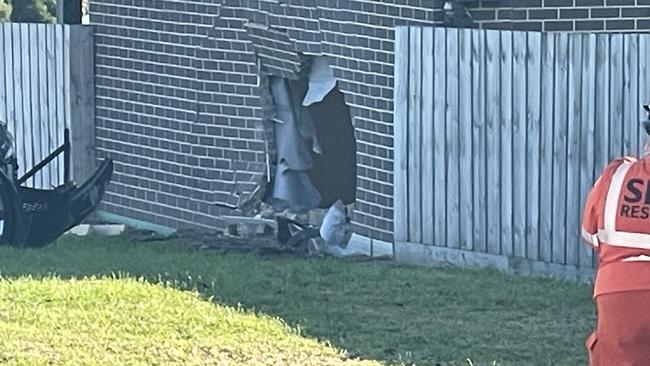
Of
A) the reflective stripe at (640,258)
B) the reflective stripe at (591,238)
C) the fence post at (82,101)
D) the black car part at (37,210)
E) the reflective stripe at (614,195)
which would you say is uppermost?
the reflective stripe at (614,195)

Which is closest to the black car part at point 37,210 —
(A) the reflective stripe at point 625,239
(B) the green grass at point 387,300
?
(B) the green grass at point 387,300

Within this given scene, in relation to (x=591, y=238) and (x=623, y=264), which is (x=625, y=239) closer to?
(x=623, y=264)

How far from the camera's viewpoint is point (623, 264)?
5559 mm

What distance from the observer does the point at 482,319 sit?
9.74 m

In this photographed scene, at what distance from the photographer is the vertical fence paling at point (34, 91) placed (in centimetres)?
1670

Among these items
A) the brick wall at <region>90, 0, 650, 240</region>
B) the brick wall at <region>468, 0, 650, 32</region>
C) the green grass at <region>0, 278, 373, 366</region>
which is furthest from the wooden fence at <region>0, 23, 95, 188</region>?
the green grass at <region>0, 278, 373, 366</region>

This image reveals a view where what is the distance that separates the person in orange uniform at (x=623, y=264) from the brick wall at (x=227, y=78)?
712 cm

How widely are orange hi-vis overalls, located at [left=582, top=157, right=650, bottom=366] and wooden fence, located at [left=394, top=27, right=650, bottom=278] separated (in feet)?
17.2

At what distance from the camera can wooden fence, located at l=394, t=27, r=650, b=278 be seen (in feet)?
36.1

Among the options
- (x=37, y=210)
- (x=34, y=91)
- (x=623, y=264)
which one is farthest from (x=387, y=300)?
(x=34, y=91)

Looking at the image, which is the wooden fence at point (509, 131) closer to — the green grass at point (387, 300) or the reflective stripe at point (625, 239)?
the green grass at point (387, 300)

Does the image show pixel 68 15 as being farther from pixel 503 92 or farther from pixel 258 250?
pixel 503 92

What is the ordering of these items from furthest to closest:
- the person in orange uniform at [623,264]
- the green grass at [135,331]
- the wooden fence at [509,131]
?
the wooden fence at [509,131] < the green grass at [135,331] < the person in orange uniform at [623,264]

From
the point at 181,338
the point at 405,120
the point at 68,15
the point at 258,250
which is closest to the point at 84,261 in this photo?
the point at 258,250
